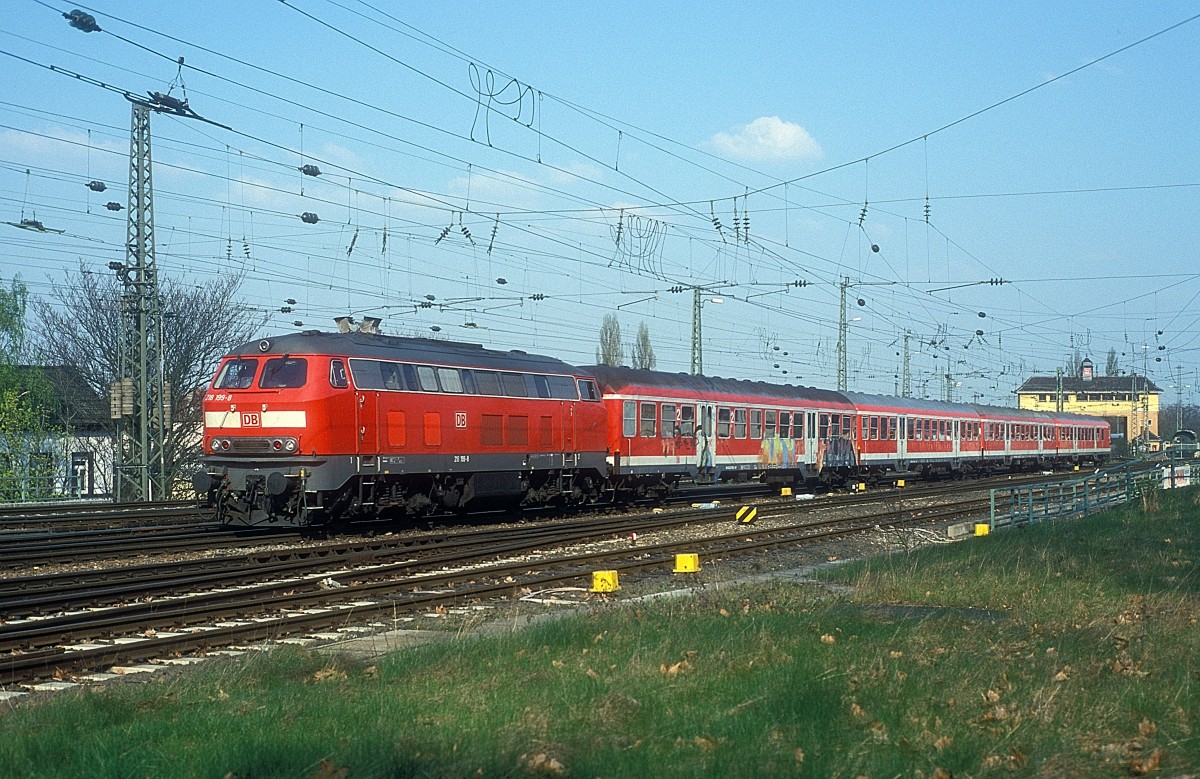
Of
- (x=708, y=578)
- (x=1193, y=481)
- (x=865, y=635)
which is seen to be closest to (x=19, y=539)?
(x=708, y=578)

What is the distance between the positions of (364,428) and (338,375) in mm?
1126

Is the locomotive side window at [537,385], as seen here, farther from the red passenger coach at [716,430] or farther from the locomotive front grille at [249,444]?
the locomotive front grille at [249,444]

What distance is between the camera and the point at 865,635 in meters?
11.2

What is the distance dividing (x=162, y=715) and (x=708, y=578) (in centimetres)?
1101

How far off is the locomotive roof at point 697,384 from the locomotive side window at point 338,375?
1023 cm

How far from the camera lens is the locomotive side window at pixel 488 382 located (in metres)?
25.4

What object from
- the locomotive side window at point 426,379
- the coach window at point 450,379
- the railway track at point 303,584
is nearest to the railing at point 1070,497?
the railway track at point 303,584

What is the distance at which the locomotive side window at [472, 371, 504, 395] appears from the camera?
25425mm

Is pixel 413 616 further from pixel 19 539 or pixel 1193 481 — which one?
pixel 1193 481

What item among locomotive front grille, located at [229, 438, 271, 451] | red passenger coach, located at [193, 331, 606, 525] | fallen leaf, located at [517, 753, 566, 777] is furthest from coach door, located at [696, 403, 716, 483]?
fallen leaf, located at [517, 753, 566, 777]

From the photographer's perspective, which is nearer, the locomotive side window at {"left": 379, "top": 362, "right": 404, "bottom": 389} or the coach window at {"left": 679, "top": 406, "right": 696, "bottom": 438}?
the locomotive side window at {"left": 379, "top": 362, "right": 404, "bottom": 389}

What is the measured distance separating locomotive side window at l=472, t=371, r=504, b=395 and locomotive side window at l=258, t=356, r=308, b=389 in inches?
183

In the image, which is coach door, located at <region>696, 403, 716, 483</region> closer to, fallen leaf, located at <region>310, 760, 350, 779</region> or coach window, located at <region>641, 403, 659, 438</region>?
coach window, located at <region>641, 403, 659, 438</region>

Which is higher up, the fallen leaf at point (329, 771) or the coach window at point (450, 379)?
the coach window at point (450, 379)
